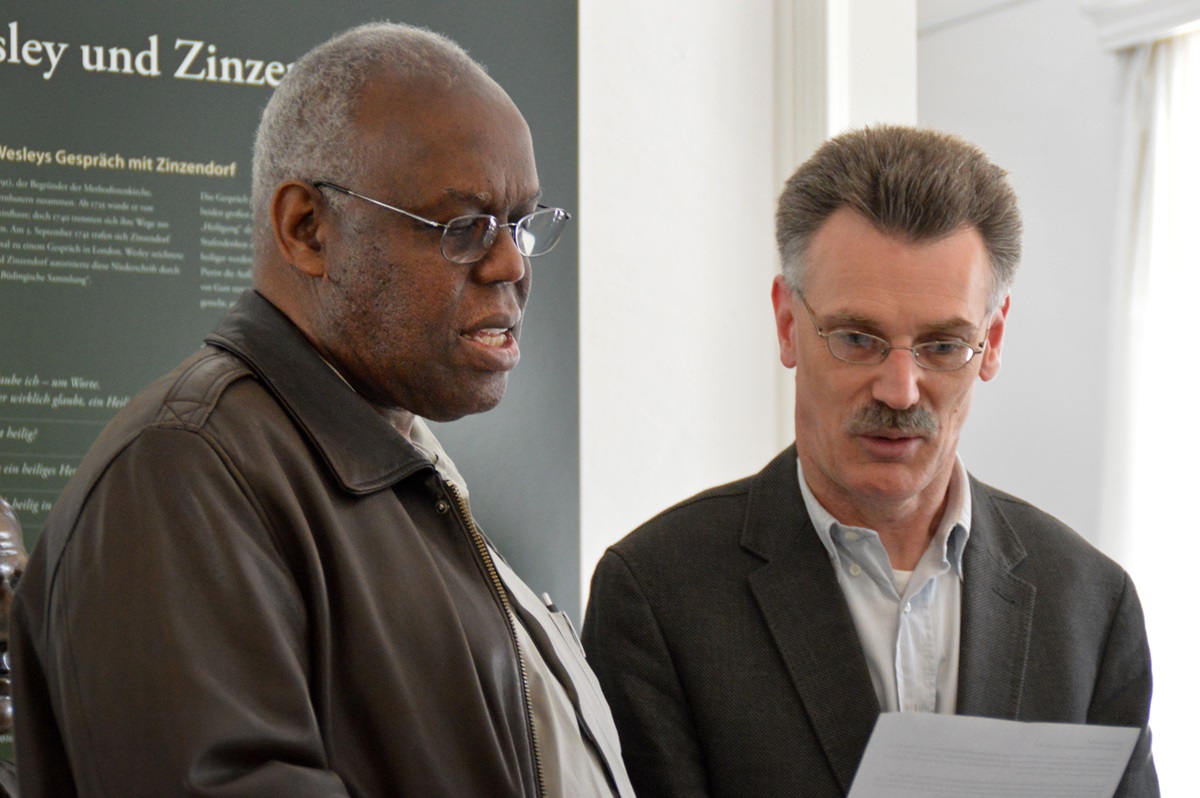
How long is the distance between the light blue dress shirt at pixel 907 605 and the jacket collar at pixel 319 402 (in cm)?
75

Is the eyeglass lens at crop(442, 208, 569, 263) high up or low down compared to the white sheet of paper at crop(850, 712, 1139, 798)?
up

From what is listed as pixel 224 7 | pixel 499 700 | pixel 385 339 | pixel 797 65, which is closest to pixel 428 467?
pixel 385 339

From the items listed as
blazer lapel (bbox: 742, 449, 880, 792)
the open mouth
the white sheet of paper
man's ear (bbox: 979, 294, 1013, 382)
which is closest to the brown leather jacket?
the open mouth

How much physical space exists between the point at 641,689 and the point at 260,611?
0.76 meters

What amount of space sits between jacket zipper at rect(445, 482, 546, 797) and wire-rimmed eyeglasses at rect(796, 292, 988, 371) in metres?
0.61

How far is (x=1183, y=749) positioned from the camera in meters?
5.50

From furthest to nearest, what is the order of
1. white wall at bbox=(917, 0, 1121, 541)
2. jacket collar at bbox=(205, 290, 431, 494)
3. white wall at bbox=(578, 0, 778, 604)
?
white wall at bbox=(917, 0, 1121, 541)
white wall at bbox=(578, 0, 778, 604)
jacket collar at bbox=(205, 290, 431, 494)

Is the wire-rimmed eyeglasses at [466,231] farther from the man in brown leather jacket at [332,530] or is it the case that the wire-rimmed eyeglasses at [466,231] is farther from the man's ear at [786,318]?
the man's ear at [786,318]

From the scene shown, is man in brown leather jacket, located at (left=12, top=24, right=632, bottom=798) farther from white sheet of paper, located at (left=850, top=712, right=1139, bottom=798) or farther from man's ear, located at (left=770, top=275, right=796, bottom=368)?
man's ear, located at (left=770, top=275, right=796, bottom=368)

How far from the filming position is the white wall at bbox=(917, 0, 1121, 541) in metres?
5.89

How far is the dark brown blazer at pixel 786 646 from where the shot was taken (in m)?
1.66

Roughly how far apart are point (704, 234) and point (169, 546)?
225 centimetres

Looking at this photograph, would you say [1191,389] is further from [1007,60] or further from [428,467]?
[428,467]

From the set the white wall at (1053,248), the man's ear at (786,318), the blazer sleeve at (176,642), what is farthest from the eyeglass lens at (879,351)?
the white wall at (1053,248)
